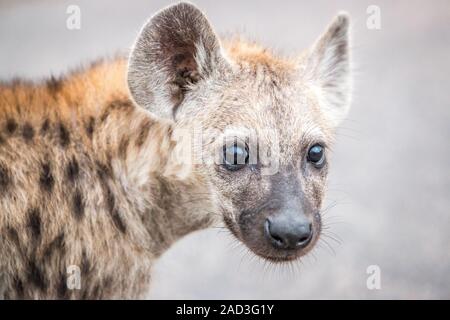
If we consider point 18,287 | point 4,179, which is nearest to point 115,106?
point 4,179

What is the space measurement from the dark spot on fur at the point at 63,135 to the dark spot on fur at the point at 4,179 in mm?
217

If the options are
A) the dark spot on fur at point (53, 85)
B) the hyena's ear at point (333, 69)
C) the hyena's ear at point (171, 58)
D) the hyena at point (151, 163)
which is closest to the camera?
the hyena at point (151, 163)

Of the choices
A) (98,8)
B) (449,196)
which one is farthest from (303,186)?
(98,8)

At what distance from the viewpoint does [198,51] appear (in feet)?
9.20

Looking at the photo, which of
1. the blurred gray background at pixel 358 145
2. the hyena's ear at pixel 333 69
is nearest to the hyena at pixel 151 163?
the hyena's ear at pixel 333 69

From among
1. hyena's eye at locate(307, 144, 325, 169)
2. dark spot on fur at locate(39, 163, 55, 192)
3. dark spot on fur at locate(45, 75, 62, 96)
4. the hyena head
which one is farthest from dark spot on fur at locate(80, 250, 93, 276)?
hyena's eye at locate(307, 144, 325, 169)

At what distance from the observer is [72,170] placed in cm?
270

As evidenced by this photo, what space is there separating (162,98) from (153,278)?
743mm

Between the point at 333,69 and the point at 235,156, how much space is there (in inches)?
31.6

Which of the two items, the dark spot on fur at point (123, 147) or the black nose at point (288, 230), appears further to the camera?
the dark spot on fur at point (123, 147)

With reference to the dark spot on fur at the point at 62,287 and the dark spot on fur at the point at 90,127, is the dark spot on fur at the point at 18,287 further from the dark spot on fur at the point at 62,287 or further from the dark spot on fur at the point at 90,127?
the dark spot on fur at the point at 90,127

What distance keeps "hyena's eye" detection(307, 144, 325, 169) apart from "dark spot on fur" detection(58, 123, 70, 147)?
34.0 inches

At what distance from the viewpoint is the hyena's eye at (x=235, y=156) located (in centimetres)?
266
